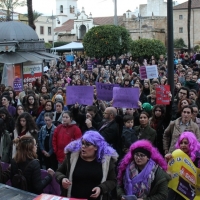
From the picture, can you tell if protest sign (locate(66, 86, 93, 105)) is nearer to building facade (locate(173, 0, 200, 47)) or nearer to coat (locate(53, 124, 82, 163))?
coat (locate(53, 124, 82, 163))

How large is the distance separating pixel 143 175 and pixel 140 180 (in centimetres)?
6

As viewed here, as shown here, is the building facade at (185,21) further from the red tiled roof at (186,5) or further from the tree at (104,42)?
the tree at (104,42)

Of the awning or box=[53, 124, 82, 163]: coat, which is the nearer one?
box=[53, 124, 82, 163]: coat

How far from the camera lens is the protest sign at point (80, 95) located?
28.3 ft

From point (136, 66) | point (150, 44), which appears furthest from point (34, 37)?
point (150, 44)

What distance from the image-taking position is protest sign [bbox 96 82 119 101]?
30.1 ft

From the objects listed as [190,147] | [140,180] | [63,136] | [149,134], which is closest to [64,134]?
[63,136]

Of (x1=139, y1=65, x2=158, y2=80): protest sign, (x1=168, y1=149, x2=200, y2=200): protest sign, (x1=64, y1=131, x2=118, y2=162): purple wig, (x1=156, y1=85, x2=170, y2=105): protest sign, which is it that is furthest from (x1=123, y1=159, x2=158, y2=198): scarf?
(x1=139, y1=65, x2=158, y2=80): protest sign

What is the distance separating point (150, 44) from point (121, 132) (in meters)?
21.7

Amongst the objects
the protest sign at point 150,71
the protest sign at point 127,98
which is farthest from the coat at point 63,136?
the protest sign at point 150,71

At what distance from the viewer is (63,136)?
684 centimetres

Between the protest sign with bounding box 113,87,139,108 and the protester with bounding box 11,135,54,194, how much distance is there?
3.52 metres

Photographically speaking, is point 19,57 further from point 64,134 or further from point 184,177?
point 184,177

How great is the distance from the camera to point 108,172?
4316mm
